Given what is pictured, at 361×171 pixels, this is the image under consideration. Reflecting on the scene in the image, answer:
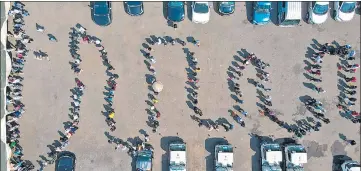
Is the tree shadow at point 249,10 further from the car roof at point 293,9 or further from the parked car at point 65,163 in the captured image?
the parked car at point 65,163

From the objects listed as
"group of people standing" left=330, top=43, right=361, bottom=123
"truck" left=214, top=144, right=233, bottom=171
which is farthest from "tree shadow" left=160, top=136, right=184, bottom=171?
"group of people standing" left=330, top=43, right=361, bottom=123

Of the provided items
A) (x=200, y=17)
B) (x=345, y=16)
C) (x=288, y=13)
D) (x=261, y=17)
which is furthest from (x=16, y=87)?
(x=345, y=16)

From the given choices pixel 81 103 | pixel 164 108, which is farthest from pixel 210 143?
pixel 81 103

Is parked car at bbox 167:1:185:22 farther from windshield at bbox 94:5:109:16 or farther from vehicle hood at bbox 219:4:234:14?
windshield at bbox 94:5:109:16

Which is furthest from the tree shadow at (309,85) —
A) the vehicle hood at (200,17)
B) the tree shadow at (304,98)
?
the vehicle hood at (200,17)

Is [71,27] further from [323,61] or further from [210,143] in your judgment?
[323,61]

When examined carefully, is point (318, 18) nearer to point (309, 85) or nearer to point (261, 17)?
point (261, 17)

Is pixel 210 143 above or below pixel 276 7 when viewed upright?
below
